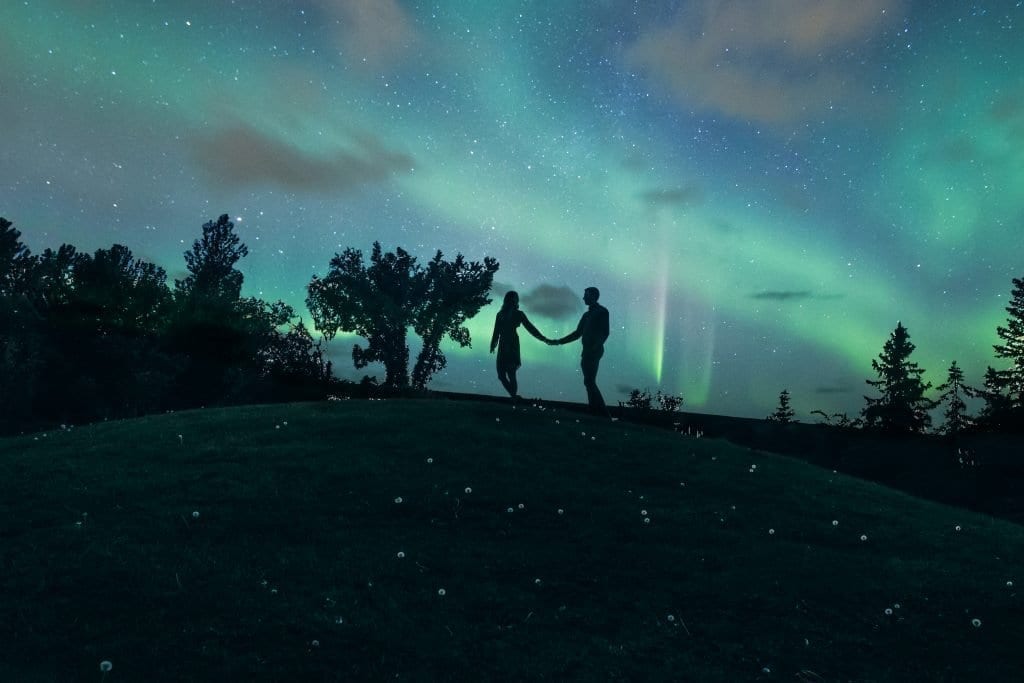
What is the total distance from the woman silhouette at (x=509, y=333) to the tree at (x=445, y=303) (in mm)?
41221

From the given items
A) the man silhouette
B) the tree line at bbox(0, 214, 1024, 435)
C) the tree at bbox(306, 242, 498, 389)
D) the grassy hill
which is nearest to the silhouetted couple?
the man silhouette

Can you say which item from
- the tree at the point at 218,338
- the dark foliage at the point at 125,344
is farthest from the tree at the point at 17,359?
the tree at the point at 218,338

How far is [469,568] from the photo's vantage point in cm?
1229

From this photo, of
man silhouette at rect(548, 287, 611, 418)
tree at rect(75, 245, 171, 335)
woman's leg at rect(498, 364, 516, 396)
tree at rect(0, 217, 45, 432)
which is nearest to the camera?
man silhouette at rect(548, 287, 611, 418)

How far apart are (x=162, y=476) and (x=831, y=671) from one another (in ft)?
42.9

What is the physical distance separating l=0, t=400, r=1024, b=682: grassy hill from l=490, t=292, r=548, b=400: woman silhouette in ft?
22.6

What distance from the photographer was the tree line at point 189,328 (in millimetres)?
51219

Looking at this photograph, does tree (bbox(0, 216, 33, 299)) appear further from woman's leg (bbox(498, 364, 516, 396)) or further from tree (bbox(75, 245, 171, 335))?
woman's leg (bbox(498, 364, 516, 396))

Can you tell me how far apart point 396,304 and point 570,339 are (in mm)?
45816

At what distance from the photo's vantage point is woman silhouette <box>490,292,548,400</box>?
2686cm

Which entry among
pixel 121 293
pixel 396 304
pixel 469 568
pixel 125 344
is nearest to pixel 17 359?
pixel 125 344

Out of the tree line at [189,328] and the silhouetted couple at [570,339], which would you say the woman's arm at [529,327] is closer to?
the silhouetted couple at [570,339]

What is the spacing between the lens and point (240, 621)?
33.0ft

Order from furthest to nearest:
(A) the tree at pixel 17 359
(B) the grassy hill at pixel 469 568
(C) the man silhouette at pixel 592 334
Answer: (A) the tree at pixel 17 359, (C) the man silhouette at pixel 592 334, (B) the grassy hill at pixel 469 568
